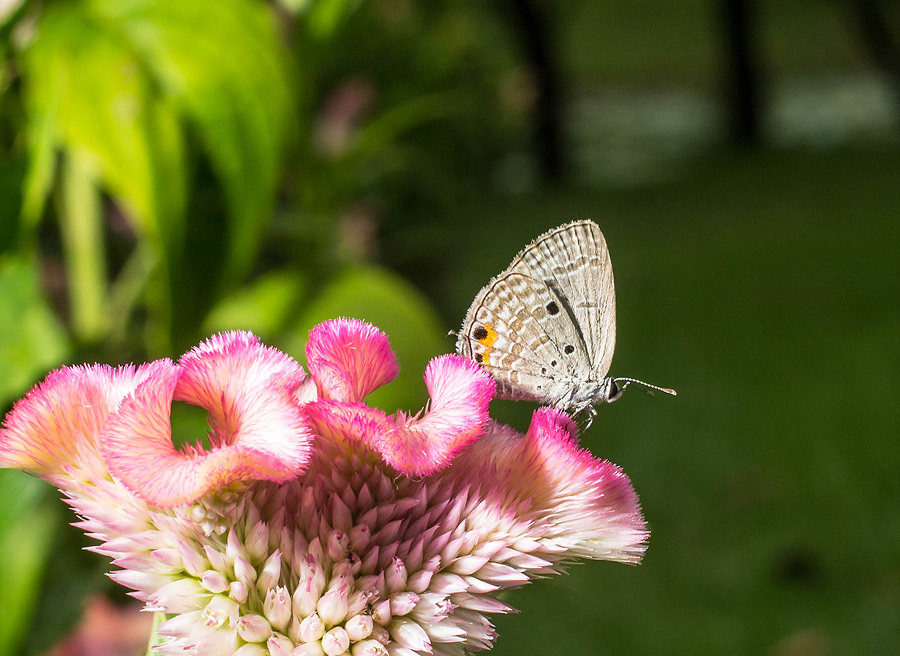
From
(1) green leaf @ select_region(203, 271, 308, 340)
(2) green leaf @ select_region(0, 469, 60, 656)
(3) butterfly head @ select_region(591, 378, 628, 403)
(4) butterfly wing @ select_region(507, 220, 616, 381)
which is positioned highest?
(1) green leaf @ select_region(203, 271, 308, 340)

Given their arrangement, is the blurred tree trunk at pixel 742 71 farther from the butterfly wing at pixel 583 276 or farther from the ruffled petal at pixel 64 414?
the ruffled petal at pixel 64 414

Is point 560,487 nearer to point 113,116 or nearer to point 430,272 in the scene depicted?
point 113,116

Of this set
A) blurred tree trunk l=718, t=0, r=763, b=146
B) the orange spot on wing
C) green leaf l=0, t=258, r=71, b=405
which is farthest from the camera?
blurred tree trunk l=718, t=0, r=763, b=146

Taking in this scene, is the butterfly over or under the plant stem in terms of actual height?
under

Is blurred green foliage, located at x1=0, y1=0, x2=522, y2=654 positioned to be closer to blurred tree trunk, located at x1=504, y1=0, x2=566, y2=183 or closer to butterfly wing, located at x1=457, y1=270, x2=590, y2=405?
butterfly wing, located at x1=457, y1=270, x2=590, y2=405

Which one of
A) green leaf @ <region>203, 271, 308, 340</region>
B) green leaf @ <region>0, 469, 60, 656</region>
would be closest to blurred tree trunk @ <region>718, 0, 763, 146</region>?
green leaf @ <region>203, 271, 308, 340</region>

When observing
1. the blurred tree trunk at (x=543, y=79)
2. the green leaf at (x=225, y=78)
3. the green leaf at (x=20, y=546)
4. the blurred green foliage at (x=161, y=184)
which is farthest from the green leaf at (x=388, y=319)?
the blurred tree trunk at (x=543, y=79)
